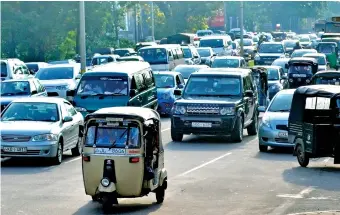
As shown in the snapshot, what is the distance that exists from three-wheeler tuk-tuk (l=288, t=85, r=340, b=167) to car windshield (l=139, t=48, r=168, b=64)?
30.5 m

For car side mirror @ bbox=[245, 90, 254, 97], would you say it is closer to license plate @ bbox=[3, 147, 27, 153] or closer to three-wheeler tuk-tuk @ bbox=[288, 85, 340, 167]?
three-wheeler tuk-tuk @ bbox=[288, 85, 340, 167]

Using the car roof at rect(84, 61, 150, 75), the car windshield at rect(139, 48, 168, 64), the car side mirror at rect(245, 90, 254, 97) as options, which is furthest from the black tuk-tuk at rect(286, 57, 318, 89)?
the car side mirror at rect(245, 90, 254, 97)

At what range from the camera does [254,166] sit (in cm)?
2342

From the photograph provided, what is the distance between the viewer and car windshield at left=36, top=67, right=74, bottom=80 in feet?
141

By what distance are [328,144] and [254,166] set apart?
1.78 meters

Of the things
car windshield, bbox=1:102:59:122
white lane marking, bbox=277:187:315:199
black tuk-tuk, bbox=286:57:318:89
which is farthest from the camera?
black tuk-tuk, bbox=286:57:318:89

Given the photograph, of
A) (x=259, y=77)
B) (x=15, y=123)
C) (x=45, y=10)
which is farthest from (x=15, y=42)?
(x=15, y=123)

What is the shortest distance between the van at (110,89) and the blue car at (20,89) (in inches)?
151

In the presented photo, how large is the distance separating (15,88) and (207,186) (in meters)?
16.9

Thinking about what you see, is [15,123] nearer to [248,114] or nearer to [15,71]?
[248,114]

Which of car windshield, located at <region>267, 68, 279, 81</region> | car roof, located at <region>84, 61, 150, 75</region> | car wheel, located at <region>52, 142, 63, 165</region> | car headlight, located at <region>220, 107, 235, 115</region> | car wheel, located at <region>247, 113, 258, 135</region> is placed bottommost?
car windshield, located at <region>267, 68, 279, 81</region>

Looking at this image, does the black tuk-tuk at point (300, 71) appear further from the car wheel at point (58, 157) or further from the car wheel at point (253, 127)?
the car wheel at point (58, 157)

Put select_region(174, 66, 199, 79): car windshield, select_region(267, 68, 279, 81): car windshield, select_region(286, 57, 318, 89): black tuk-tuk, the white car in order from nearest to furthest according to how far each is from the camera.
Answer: the white car
select_region(267, 68, 279, 81): car windshield
select_region(174, 66, 199, 79): car windshield
select_region(286, 57, 318, 89): black tuk-tuk

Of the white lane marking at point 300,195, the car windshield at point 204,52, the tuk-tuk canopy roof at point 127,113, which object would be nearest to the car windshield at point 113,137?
the tuk-tuk canopy roof at point 127,113
